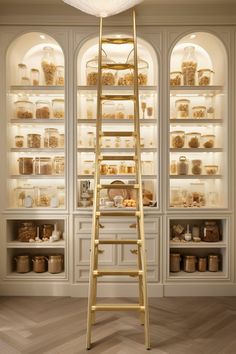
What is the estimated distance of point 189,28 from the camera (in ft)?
12.7

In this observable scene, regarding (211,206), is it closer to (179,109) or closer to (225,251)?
(225,251)

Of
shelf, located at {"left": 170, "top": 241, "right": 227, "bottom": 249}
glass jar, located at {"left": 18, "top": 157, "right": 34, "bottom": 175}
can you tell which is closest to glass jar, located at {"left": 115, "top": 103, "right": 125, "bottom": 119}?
glass jar, located at {"left": 18, "top": 157, "right": 34, "bottom": 175}

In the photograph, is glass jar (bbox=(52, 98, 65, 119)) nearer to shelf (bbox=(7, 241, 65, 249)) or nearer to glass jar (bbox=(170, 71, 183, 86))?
glass jar (bbox=(170, 71, 183, 86))

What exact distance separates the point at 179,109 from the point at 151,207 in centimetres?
121

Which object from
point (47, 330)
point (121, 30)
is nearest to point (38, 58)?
point (121, 30)

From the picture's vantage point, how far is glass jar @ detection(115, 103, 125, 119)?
159 inches

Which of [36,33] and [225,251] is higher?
[36,33]

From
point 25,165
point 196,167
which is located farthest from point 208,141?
point 25,165

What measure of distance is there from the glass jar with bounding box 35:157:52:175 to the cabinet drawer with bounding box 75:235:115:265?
2.77 feet

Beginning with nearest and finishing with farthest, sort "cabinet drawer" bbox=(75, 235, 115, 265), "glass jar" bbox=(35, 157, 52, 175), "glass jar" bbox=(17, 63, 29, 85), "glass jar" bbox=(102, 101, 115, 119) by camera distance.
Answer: "cabinet drawer" bbox=(75, 235, 115, 265), "glass jar" bbox=(35, 157, 52, 175), "glass jar" bbox=(17, 63, 29, 85), "glass jar" bbox=(102, 101, 115, 119)

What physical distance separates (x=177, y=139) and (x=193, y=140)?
7.6 inches

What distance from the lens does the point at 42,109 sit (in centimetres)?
398

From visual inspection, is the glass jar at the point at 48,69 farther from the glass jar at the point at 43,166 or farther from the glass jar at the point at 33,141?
the glass jar at the point at 43,166

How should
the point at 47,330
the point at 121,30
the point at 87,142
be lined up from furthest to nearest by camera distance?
the point at 87,142 → the point at 121,30 → the point at 47,330
